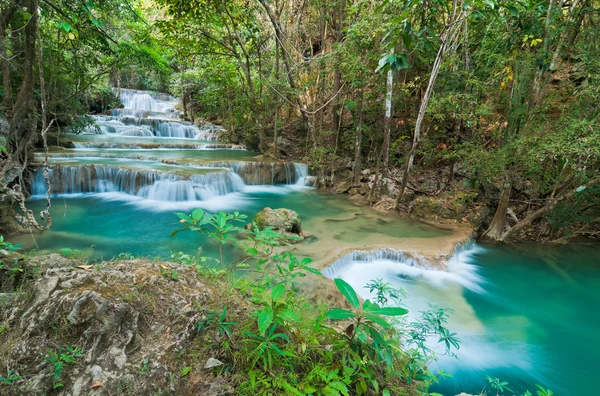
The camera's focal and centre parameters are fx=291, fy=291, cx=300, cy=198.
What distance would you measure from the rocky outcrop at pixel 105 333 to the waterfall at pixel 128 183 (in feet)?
23.6

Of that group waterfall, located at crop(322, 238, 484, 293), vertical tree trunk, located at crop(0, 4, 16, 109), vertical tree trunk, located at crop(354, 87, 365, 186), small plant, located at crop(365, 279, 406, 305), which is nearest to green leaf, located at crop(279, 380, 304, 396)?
small plant, located at crop(365, 279, 406, 305)

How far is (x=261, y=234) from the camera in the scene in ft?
6.19

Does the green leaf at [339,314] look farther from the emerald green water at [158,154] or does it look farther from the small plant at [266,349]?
the emerald green water at [158,154]

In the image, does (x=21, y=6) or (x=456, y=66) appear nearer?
(x=21, y=6)

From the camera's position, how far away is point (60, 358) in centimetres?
133

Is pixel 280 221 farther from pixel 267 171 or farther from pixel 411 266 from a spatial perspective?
pixel 267 171

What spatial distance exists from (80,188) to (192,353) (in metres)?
9.29

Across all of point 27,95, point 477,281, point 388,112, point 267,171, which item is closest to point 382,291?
point 477,281

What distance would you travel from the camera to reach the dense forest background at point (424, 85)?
4.71m

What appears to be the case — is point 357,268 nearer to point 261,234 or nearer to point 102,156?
point 261,234

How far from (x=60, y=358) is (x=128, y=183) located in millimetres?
8634

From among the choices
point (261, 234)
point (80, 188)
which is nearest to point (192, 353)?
point (261, 234)

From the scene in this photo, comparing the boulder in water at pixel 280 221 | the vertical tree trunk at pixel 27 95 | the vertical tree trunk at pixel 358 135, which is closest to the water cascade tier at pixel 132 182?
the vertical tree trunk at pixel 27 95

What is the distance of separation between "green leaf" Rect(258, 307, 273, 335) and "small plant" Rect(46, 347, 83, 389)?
2.81ft
